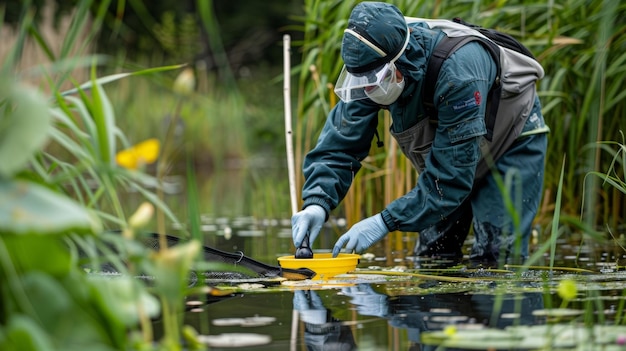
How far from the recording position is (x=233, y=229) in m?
6.46

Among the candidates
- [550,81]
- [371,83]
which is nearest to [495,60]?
[371,83]

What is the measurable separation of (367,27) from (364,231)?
847 mm

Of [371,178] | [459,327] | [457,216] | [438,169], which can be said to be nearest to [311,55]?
[371,178]

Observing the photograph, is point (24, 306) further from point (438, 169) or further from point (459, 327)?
point (438, 169)

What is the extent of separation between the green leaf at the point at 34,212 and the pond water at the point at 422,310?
0.71m

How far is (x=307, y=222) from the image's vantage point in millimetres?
4051

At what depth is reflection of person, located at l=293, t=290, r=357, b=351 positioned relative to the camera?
2.51 meters

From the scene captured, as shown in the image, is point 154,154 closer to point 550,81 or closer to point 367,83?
point 367,83

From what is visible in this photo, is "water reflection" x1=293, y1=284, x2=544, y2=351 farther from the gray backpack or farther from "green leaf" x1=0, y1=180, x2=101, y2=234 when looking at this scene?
the gray backpack

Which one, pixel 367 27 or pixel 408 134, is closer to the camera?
pixel 367 27

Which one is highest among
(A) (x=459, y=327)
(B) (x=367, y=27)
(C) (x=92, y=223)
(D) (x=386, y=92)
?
(B) (x=367, y=27)

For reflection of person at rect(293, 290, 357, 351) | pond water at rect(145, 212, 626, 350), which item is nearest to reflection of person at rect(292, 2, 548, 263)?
pond water at rect(145, 212, 626, 350)

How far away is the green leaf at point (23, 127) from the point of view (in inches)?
76.0

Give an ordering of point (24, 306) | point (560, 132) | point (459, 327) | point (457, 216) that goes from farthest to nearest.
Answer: point (560, 132) < point (457, 216) < point (459, 327) < point (24, 306)
